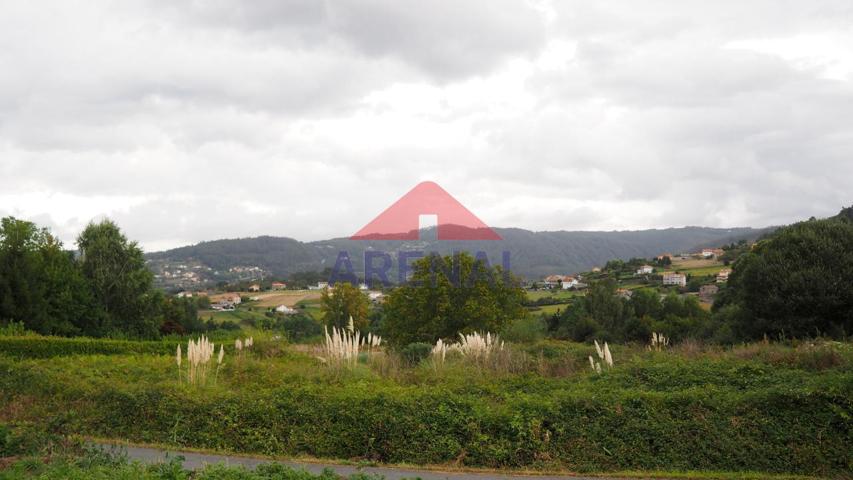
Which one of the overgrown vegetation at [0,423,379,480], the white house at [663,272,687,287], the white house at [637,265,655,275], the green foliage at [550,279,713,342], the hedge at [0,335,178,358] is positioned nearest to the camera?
the overgrown vegetation at [0,423,379,480]

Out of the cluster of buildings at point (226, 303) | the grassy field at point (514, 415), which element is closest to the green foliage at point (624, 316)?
the grassy field at point (514, 415)

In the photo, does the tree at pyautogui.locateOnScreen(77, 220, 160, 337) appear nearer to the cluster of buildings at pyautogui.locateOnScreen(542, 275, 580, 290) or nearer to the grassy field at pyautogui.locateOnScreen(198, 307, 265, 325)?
the grassy field at pyautogui.locateOnScreen(198, 307, 265, 325)

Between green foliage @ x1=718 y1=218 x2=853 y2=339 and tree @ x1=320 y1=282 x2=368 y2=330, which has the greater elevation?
green foliage @ x1=718 y1=218 x2=853 y2=339

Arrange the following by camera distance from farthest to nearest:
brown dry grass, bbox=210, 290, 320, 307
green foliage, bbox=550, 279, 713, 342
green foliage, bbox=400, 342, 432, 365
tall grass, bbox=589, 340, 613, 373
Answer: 1. brown dry grass, bbox=210, 290, 320, 307
2. green foliage, bbox=550, 279, 713, 342
3. green foliage, bbox=400, 342, 432, 365
4. tall grass, bbox=589, 340, 613, 373

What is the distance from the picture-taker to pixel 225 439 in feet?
30.9

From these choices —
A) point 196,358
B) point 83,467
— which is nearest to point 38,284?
point 196,358

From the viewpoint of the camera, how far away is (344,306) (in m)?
45.9

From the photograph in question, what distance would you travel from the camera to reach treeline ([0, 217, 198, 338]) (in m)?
28.1

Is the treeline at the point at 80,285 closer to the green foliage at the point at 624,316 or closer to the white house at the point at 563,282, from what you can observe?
the green foliage at the point at 624,316

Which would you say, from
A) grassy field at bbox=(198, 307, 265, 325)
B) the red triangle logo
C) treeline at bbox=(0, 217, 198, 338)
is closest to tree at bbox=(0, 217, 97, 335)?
treeline at bbox=(0, 217, 198, 338)

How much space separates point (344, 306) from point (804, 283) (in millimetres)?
32445

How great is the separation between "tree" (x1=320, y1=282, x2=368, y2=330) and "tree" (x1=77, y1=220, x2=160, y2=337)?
12631 millimetres

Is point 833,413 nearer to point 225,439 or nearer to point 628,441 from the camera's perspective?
point 628,441

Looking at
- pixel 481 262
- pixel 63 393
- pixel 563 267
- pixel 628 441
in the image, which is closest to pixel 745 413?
pixel 628 441
